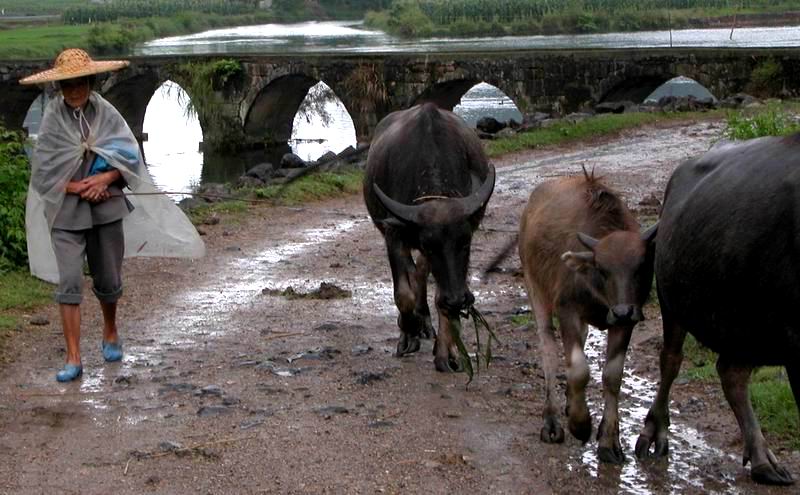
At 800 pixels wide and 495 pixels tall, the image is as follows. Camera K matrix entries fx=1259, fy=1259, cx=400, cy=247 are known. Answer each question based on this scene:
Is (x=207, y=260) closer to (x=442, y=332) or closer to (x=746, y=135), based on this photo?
(x=442, y=332)

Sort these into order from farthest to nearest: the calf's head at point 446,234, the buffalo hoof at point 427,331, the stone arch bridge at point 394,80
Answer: the stone arch bridge at point 394,80, the buffalo hoof at point 427,331, the calf's head at point 446,234

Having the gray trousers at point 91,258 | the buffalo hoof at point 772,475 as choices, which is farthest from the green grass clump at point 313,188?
the buffalo hoof at point 772,475

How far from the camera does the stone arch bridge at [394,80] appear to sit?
87.5 ft

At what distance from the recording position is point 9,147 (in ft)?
37.1

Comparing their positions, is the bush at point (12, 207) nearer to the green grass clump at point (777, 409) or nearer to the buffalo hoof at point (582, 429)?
the buffalo hoof at point (582, 429)

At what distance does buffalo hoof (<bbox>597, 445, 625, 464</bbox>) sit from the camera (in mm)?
5910

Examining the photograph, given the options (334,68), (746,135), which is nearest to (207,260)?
(746,135)

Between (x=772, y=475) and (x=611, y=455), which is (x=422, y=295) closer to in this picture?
(x=611, y=455)

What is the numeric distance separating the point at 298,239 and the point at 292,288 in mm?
2593

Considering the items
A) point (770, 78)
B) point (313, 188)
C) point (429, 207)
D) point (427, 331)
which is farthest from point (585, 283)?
point (770, 78)

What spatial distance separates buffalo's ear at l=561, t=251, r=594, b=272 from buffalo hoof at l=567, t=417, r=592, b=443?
72 cm

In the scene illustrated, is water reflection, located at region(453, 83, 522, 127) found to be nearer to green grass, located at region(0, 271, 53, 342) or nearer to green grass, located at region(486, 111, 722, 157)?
green grass, located at region(486, 111, 722, 157)

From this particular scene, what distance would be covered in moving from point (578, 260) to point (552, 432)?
97 centimetres

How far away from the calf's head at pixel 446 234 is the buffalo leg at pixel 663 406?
1.47 m
